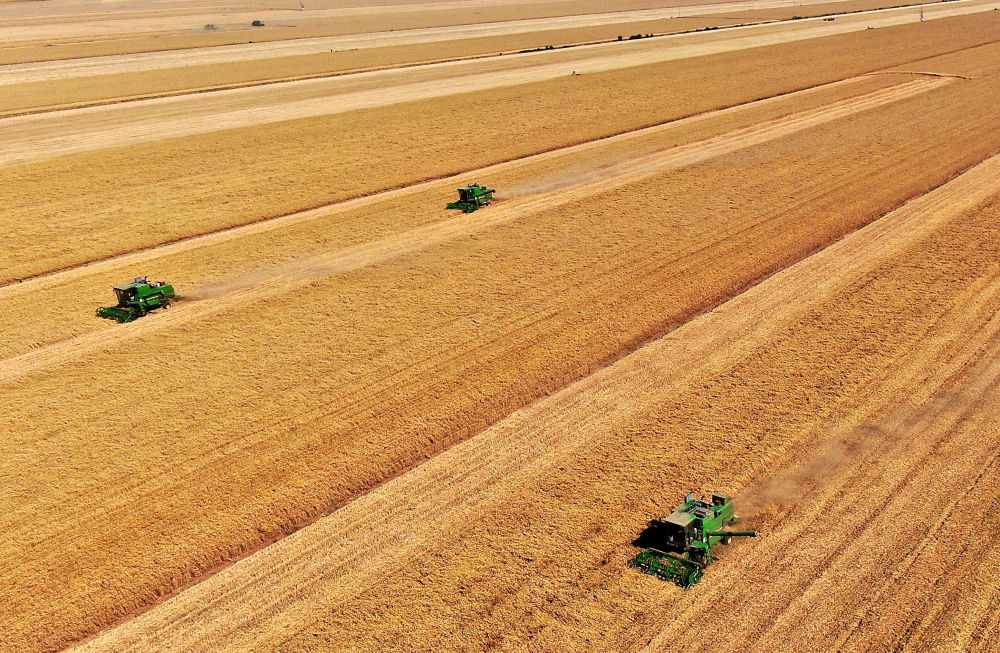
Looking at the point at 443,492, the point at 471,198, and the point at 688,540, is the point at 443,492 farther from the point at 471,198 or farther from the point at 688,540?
the point at 471,198

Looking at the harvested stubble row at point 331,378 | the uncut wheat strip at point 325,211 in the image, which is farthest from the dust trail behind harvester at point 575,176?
the harvested stubble row at point 331,378

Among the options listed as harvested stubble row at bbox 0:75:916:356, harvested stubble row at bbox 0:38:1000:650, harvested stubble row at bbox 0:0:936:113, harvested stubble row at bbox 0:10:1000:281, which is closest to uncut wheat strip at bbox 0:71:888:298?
harvested stubble row at bbox 0:75:916:356

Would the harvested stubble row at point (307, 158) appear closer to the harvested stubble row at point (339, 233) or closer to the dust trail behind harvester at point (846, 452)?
the harvested stubble row at point (339, 233)

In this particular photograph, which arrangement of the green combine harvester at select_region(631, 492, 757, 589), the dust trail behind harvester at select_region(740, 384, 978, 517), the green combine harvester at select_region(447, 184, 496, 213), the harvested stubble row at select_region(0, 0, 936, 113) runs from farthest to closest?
the harvested stubble row at select_region(0, 0, 936, 113) < the green combine harvester at select_region(447, 184, 496, 213) < the dust trail behind harvester at select_region(740, 384, 978, 517) < the green combine harvester at select_region(631, 492, 757, 589)

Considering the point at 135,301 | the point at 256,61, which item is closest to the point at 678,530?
the point at 135,301

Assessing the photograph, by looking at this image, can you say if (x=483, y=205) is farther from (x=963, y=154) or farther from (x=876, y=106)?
(x=876, y=106)

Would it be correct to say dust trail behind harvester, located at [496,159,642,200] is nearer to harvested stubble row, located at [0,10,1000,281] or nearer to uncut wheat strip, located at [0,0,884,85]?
harvested stubble row, located at [0,10,1000,281]

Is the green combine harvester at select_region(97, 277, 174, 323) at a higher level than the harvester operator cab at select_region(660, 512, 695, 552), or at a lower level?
higher
